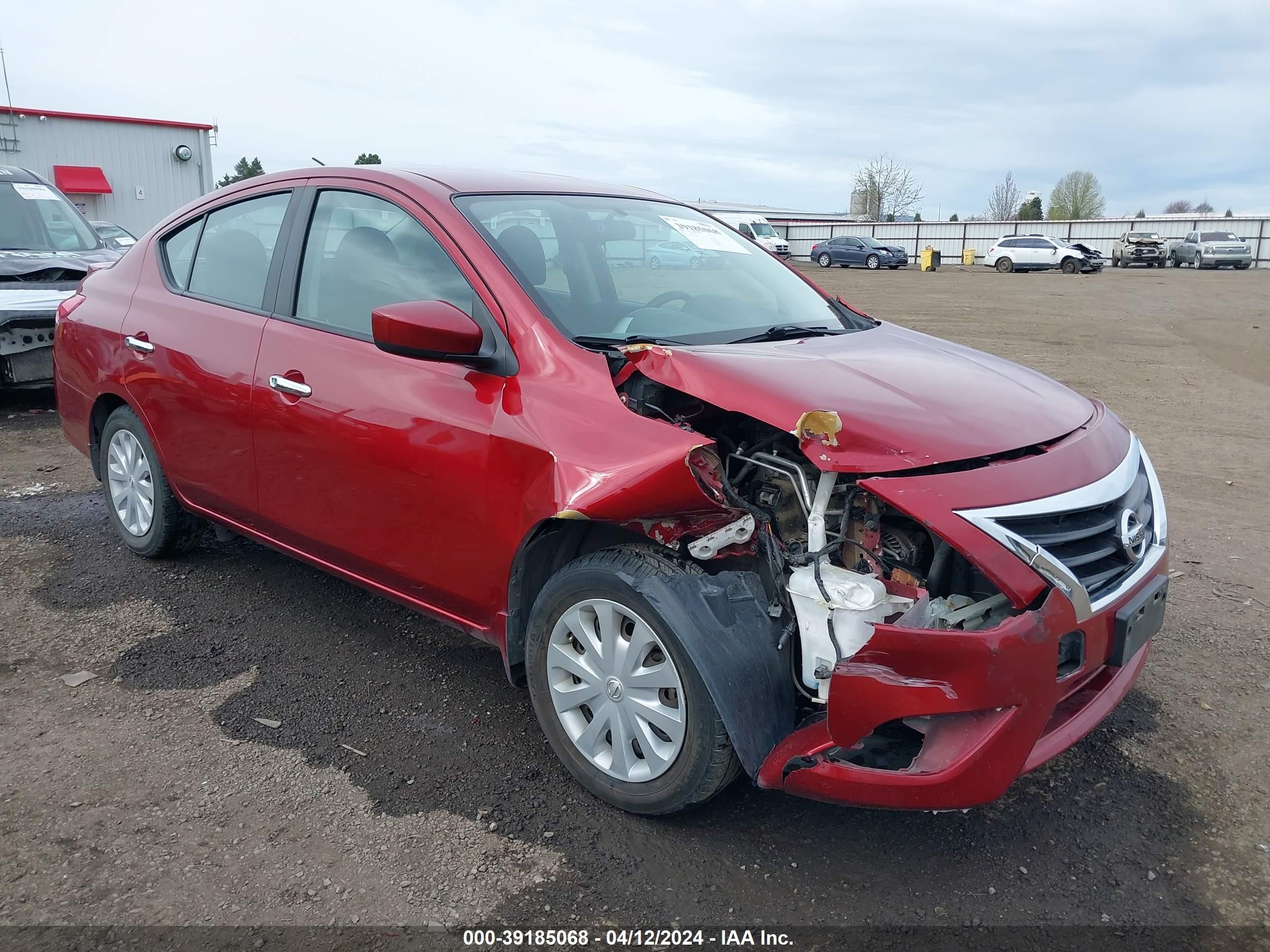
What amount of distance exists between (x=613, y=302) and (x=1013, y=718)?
1.76 meters

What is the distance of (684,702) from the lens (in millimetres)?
2549

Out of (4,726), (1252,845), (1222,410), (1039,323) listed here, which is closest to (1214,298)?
(1039,323)

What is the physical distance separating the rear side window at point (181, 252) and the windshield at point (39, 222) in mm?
5296

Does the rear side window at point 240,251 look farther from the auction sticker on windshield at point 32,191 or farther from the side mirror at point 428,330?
the auction sticker on windshield at point 32,191

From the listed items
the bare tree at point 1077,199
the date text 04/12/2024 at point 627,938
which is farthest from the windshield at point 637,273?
the bare tree at point 1077,199

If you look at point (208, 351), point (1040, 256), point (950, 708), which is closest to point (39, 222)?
point (208, 351)

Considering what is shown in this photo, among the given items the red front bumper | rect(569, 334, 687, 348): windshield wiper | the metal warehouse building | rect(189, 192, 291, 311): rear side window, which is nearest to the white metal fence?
the metal warehouse building

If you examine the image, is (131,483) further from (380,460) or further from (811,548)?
(811,548)

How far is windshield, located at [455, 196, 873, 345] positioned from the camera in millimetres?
3148

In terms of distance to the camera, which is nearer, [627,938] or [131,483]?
[627,938]

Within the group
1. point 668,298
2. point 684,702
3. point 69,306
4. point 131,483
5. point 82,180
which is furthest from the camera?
point 82,180

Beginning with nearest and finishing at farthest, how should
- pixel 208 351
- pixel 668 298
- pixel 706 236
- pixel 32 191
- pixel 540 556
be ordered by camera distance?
pixel 540 556, pixel 668 298, pixel 208 351, pixel 706 236, pixel 32 191

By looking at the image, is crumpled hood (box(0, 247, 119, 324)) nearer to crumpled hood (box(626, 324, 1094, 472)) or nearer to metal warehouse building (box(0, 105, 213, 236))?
crumpled hood (box(626, 324, 1094, 472))

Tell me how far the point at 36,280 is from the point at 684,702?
7680 mm
